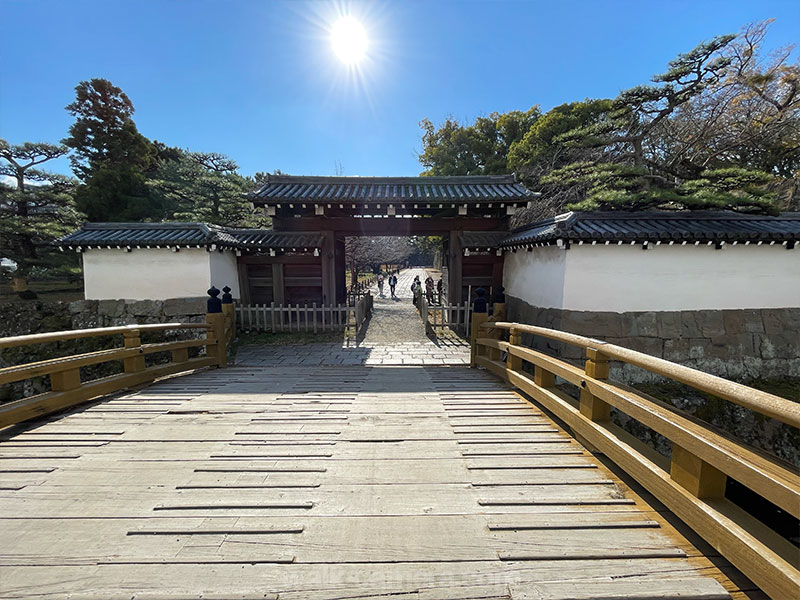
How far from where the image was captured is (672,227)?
689 centimetres

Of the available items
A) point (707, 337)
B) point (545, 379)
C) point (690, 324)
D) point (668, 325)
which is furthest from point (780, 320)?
point (545, 379)

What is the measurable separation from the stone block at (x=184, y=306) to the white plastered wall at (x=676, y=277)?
983cm

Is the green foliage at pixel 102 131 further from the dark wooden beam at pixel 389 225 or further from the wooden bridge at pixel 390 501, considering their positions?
the wooden bridge at pixel 390 501

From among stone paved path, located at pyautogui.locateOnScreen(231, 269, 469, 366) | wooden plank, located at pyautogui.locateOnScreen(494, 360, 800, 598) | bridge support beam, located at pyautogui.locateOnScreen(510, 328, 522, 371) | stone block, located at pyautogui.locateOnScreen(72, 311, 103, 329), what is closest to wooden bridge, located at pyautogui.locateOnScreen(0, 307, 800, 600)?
wooden plank, located at pyautogui.locateOnScreen(494, 360, 800, 598)

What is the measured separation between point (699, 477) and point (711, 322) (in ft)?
24.7

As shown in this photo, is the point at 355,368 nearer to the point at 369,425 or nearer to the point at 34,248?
the point at 369,425

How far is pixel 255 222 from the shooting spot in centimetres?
1528

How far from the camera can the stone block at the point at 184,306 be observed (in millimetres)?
9281

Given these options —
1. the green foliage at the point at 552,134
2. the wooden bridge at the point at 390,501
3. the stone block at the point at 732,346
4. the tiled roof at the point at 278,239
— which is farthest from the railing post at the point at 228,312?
the green foliage at the point at 552,134

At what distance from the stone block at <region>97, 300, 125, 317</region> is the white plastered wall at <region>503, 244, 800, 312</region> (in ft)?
40.1

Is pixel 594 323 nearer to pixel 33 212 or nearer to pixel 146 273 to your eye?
pixel 146 273

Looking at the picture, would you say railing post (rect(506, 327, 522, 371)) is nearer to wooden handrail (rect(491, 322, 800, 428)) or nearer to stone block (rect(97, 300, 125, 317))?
wooden handrail (rect(491, 322, 800, 428))

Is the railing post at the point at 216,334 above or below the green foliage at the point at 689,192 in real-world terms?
below

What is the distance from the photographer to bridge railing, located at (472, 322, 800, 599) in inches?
57.1
